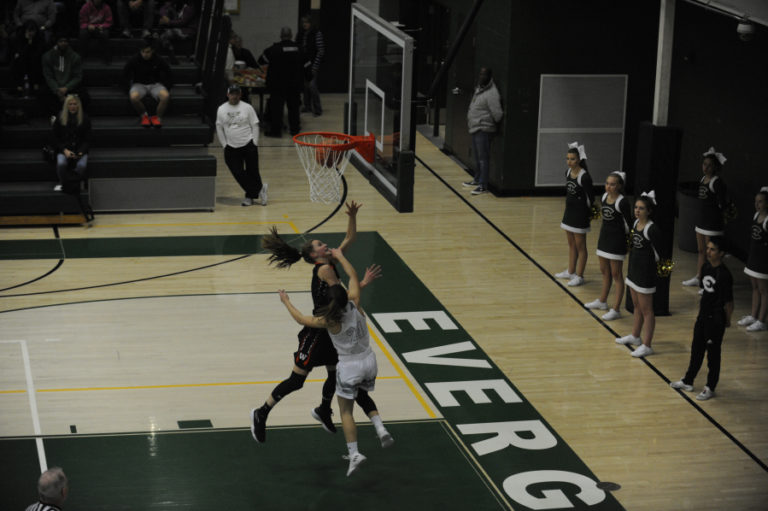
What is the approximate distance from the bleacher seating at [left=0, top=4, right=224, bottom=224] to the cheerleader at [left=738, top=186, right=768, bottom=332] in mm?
8195

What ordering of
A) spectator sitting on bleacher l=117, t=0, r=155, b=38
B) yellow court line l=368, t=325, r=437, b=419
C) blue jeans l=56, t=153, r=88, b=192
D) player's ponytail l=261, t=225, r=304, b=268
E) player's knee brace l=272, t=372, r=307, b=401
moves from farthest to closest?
1. spectator sitting on bleacher l=117, t=0, r=155, b=38
2. blue jeans l=56, t=153, r=88, b=192
3. yellow court line l=368, t=325, r=437, b=419
4. player's knee brace l=272, t=372, r=307, b=401
5. player's ponytail l=261, t=225, r=304, b=268

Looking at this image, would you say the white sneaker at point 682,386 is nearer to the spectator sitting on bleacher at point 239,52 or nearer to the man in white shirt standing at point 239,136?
the man in white shirt standing at point 239,136

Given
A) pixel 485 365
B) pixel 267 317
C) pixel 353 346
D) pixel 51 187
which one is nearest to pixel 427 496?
pixel 353 346

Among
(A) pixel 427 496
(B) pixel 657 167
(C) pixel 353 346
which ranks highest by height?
(B) pixel 657 167

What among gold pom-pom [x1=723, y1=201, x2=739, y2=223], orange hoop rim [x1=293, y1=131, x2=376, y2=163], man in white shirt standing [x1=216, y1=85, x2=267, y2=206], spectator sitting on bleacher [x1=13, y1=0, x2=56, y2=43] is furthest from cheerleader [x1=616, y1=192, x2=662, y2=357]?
spectator sitting on bleacher [x1=13, y1=0, x2=56, y2=43]

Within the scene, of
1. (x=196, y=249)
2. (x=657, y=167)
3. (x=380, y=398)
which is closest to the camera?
(x=380, y=398)

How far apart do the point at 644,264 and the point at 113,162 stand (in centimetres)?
851

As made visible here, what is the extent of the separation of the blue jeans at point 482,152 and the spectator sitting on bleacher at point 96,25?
6.41 m

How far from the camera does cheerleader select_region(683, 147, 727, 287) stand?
13766 millimetres

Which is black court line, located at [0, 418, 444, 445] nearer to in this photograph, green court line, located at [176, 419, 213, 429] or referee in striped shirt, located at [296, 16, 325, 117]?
green court line, located at [176, 419, 213, 429]

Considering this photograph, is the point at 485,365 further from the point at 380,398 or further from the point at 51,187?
the point at 51,187

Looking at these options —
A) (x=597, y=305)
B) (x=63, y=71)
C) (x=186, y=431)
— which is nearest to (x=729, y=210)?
(x=597, y=305)

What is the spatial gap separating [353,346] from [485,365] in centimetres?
292

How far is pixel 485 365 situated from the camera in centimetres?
1177
